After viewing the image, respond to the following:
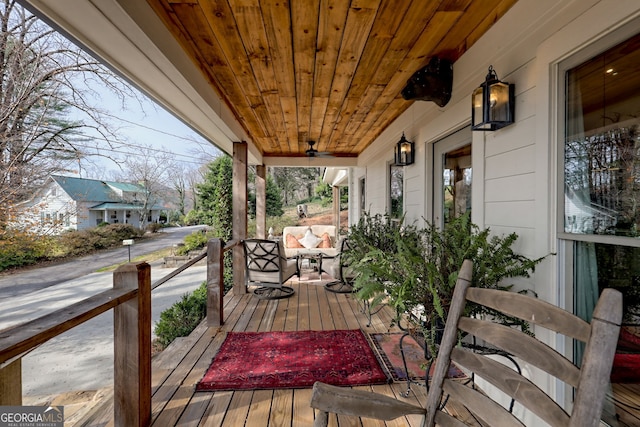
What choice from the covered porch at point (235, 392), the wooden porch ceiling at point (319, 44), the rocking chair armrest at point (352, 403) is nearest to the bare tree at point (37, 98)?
the wooden porch ceiling at point (319, 44)

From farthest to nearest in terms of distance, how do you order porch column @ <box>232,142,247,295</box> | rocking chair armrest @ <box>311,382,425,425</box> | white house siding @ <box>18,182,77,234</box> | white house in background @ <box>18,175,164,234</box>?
porch column @ <box>232,142,247,295</box> → white house in background @ <box>18,175,164,234</box> → white house siding @ <box>18,182,77,234</box> → rocking chair armrest @ <box>311,382,425,425</box>

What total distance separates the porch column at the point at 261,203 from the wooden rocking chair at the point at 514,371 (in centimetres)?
564

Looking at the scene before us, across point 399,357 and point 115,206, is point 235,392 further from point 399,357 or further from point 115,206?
point 115,206

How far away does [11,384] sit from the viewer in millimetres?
993

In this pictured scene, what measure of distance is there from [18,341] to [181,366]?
5.51 ft

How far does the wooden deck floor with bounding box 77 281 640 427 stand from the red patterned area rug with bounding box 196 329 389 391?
0.23 ft

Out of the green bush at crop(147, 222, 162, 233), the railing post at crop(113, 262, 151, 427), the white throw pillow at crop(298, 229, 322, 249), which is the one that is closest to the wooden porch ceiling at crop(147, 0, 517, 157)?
the railing post at crop(113, 262, 151, 427)

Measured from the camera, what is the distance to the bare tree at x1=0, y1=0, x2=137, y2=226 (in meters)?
2.10

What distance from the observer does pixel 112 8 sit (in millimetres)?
1378

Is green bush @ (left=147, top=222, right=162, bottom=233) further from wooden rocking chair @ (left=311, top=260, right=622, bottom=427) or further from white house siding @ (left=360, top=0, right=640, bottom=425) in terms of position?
wooden rocking chair @ (left=311, top=260, right=622, bottom=427)

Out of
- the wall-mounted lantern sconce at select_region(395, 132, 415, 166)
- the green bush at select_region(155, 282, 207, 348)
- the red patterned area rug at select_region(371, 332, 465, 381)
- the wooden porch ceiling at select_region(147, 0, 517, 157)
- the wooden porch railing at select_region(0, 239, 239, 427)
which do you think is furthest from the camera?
the green bush at select_region(155, 282, 207, 348)

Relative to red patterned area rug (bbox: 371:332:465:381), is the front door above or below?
above

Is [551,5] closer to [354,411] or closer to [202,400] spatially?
[354,411]

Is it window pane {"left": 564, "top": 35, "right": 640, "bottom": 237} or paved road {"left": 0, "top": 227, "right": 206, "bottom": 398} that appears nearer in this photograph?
window pane {"left": 564, "top": 35, "right": 640, "bottom": 237}
